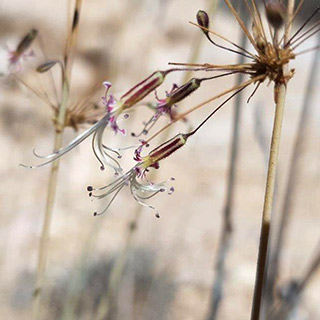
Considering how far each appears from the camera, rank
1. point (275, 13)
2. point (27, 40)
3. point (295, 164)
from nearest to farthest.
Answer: point (275, 13)
point (27, 40)
point (295, 164)

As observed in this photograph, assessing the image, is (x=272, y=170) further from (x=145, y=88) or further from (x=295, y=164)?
(x=295, y=164)

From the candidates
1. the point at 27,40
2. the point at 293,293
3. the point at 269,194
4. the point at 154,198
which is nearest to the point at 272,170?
the point at 269,194

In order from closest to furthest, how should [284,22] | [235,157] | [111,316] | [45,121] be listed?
[284,22], [111,316], [235,157], [45,121]

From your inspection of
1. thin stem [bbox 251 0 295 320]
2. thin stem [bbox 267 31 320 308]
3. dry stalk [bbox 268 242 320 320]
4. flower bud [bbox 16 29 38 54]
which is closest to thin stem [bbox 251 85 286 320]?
thin stem [bbox 251 0 295 320]

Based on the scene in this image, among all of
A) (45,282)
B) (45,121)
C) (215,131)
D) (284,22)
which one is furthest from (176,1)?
(284,22)

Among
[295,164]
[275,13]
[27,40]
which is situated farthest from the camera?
[295,164]

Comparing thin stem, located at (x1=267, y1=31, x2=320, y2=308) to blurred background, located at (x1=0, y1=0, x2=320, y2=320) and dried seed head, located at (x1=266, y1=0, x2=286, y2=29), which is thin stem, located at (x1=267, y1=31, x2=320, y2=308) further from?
dried seed head, located at (x1=266, y1=0, x2=286, y2=29)

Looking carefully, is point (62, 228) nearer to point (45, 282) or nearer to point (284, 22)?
point (45, 282)

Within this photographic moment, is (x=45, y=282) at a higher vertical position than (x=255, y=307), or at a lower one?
higher
